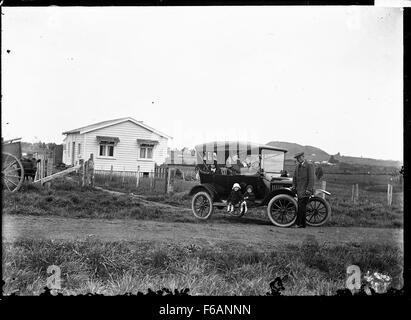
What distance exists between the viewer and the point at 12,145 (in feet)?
12.6

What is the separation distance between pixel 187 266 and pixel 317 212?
1432mm

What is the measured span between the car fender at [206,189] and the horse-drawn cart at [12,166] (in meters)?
1.71

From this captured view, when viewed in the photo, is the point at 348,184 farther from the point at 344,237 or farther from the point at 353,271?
the point at 353,271

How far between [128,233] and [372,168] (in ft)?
8.37

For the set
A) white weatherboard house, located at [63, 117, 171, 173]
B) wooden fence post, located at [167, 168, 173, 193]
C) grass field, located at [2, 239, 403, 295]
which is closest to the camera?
grass field, located at [2, 239, 403, 295]

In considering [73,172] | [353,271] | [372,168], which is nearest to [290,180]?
[372,168]

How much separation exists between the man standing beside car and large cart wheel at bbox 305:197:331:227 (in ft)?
0.15

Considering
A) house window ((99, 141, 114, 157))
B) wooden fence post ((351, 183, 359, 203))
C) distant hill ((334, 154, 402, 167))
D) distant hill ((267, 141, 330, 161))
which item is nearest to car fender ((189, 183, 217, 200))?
distant hill ((267, 141, 330, 161))

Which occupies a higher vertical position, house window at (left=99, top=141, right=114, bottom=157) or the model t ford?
house window at (left=99, top=141, right=114, bottom=157)

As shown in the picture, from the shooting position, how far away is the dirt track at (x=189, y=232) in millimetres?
3914

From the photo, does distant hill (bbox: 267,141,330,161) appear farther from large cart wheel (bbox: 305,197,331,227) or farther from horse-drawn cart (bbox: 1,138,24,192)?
horse-drawn cart (bbox: 1,138,24,192)

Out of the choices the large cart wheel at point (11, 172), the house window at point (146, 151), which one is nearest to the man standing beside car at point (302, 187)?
the house window at point (146, 151)

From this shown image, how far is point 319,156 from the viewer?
3.96 metres

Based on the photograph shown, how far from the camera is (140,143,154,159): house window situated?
4.06m
